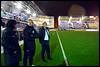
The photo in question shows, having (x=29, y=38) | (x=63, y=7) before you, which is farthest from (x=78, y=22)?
(x=29, y=38)

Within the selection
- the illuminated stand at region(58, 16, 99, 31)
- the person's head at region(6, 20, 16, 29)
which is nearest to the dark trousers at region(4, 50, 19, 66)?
the person's head at region(6, 20, 16, 29)

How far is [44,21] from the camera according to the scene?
22.9ft

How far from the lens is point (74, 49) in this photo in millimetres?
7562

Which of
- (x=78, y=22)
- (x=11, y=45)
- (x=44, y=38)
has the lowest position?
(x=11, y=45)

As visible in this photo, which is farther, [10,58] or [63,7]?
[63,7]

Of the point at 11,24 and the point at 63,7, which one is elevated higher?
the point at 63,7

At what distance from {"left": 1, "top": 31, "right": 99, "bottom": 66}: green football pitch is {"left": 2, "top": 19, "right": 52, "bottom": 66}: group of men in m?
0.13

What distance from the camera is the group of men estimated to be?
6492mm

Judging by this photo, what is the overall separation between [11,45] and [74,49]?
180 cm

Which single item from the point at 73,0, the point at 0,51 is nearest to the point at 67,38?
the point at 73,0

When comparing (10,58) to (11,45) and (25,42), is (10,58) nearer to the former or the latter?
(11,45)

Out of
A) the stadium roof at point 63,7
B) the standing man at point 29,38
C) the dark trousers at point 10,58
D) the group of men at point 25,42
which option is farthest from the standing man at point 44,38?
the dark trousers at point 10,58

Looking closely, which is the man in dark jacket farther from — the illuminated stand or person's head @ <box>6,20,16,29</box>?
the illuminated stand

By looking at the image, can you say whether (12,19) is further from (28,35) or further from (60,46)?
(60,46)
